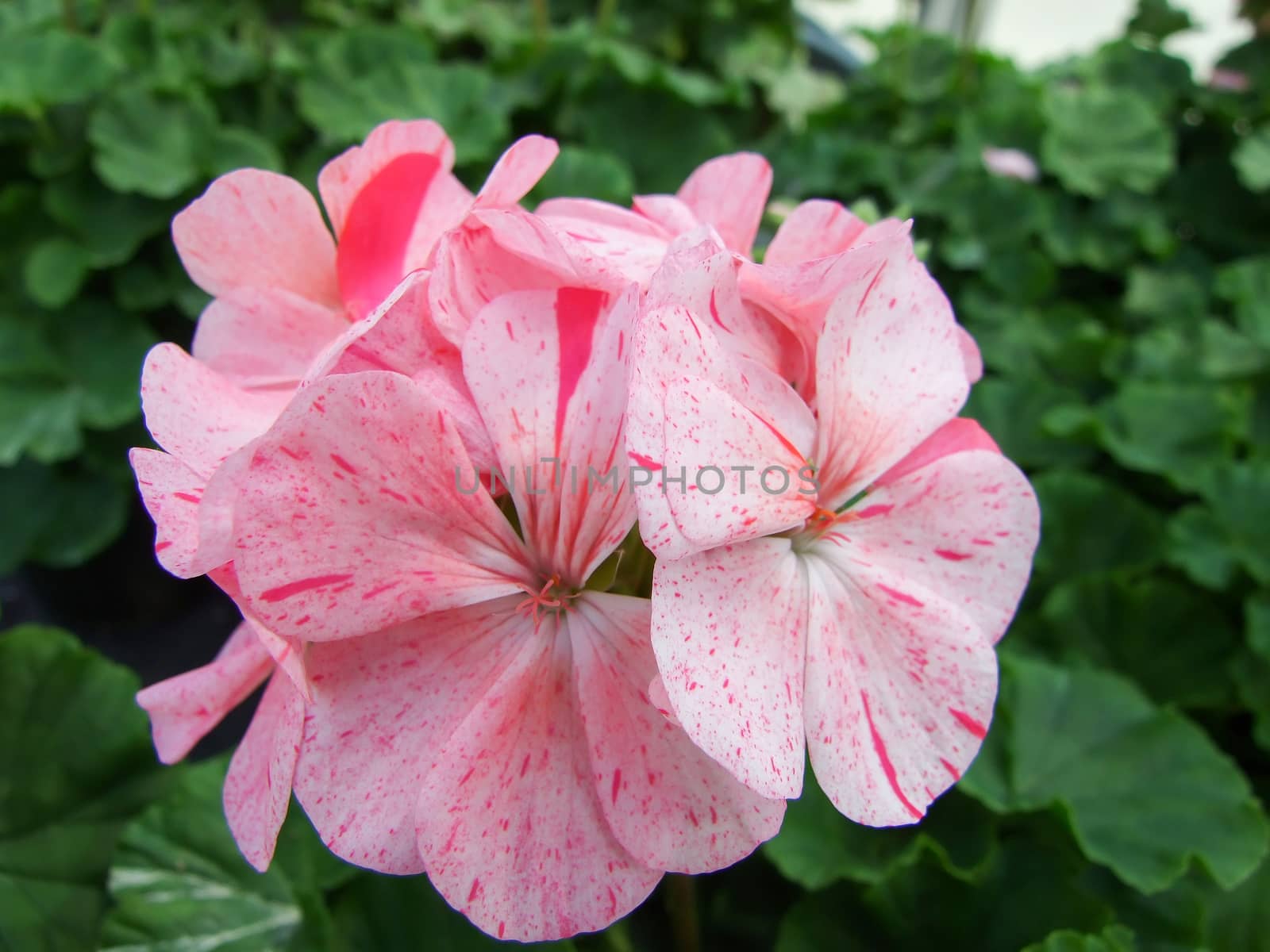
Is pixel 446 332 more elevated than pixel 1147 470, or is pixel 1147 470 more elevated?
pixel 446 332

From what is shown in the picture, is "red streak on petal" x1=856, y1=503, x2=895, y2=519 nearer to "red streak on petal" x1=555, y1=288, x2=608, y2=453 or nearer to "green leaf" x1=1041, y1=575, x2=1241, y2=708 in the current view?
"red streak on petal" x1=555, y1=288, x2=608, y2=453

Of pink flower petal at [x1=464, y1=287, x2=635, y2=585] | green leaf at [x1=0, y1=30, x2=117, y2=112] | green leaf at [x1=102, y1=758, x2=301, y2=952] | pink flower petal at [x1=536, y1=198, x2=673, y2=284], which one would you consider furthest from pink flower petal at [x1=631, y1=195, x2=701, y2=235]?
green leaf at [x1=0, y1=30, x2=117, y2=112]

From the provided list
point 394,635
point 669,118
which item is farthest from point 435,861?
point 669,118

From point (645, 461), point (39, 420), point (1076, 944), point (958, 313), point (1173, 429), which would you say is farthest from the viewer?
point (958, 313)

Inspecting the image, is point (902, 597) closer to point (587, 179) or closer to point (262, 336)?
point (262, 336)

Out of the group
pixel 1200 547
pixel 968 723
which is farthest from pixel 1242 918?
pixel 968 723

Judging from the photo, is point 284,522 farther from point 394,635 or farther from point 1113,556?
point 1113,556
